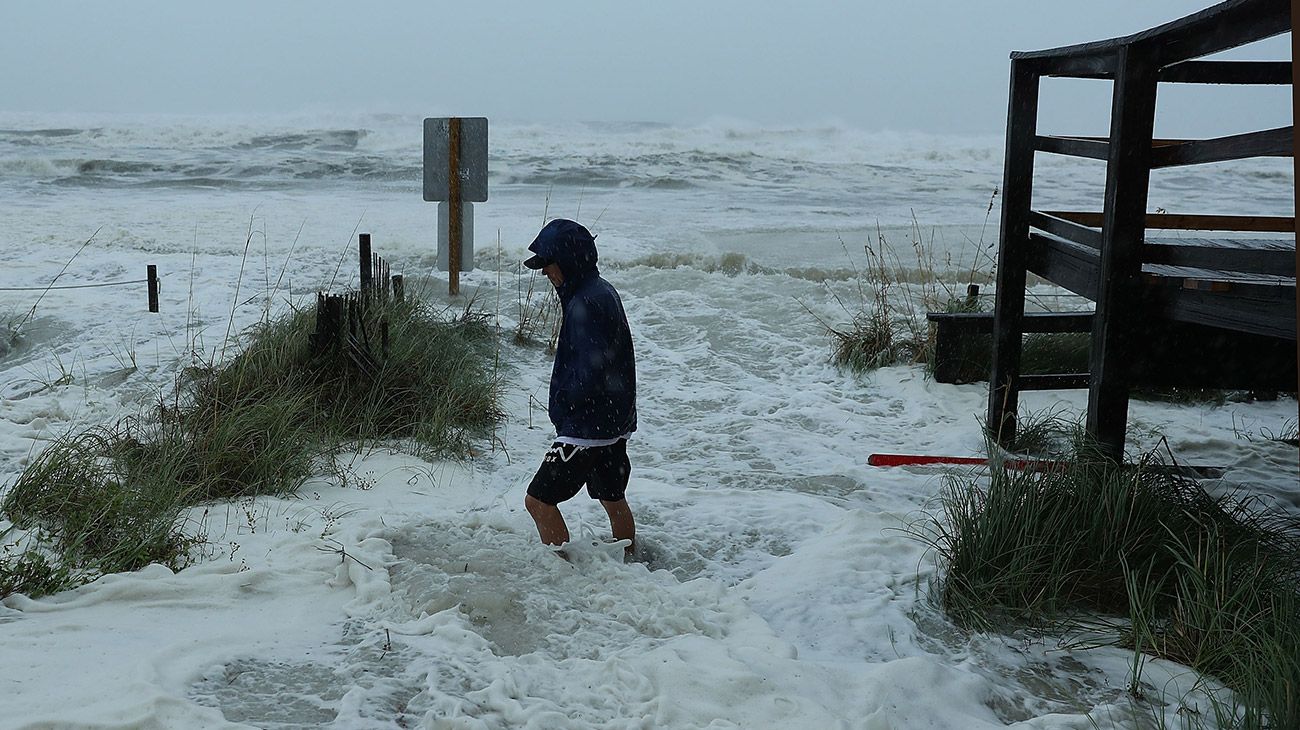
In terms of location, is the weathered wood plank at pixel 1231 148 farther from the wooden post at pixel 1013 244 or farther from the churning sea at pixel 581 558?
the churning sea at pixel 581 558

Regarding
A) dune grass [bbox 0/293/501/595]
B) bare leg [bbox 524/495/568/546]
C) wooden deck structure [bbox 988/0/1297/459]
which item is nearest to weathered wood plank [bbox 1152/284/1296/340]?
A: wooden deck structure [bbox 988/0/1297/459]

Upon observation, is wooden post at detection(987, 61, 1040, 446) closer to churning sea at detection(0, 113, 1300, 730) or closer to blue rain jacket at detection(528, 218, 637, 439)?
churning sea at detection(0, 113, 1300, 730)

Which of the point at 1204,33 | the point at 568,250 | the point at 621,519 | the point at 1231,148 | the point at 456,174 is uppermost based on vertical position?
the point at 1204,33

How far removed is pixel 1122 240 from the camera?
17.1 feet

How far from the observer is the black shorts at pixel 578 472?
4.46m

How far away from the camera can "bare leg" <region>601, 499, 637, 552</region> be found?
4746mm

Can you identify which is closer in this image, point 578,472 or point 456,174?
point 578,472

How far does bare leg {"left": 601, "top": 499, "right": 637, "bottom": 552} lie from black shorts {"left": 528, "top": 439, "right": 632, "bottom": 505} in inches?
3.4

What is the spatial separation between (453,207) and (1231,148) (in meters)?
7.70

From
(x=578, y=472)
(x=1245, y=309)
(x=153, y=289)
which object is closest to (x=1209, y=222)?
(x=1245, y=309)

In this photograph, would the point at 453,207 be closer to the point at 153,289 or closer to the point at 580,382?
the point at 153,289

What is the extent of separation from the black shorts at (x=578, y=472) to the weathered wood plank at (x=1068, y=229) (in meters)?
2.80

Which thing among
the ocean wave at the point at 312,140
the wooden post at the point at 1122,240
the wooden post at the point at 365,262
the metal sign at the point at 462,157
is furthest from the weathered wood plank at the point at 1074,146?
the ocean wave at the point at 312,140

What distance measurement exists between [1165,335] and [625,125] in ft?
154
